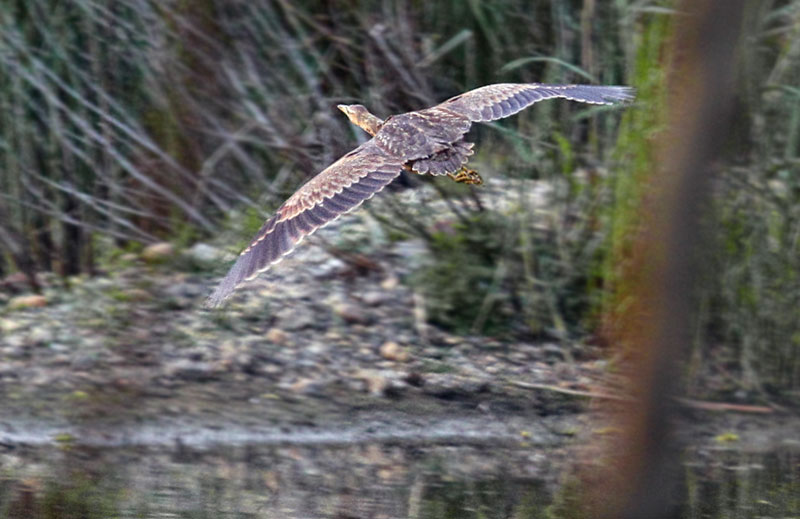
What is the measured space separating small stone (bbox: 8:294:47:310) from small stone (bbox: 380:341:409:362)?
6.48 feet

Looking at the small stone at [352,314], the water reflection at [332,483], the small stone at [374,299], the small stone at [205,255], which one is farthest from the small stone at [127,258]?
the water reflection at [332,483]

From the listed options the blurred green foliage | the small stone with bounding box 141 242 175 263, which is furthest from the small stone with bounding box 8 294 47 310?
the small stone with bounding box 141 242 175 263

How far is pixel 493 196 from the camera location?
695 centimetres

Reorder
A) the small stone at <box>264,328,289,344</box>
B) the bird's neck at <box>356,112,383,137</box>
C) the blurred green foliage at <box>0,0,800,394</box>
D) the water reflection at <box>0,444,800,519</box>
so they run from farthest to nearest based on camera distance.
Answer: the small stone at <box>264,328,289,344</box> → the blurred green foliage at <box>0,0,800,394</box> → the bird's neck at <box>356,112,383,137</box> → the water reflection at <box>0,444,800,519</box>

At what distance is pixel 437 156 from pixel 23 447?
241 centimetres

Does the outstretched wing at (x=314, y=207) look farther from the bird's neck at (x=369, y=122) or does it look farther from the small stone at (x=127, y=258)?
the small stone at (x=127, y=258)

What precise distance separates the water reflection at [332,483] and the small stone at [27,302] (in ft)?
5.20

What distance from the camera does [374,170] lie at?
15.7 ft

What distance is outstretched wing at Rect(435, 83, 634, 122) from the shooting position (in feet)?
17.2

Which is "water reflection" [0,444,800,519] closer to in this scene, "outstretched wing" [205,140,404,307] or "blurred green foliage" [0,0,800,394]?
"outstretched wing" [205,140,404,307]

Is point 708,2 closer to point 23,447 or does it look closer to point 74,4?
point 23,447

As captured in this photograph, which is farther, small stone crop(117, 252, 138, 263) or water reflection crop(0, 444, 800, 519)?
small stone crop(117, 252, 138, 263)

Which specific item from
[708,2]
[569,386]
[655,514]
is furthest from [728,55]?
[569,386]

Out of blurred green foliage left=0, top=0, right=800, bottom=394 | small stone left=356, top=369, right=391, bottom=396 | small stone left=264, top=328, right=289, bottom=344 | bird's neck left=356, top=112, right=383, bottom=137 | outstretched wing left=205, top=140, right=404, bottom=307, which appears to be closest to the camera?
outstretched wing left=205, top=140, right=404, bottom=307
